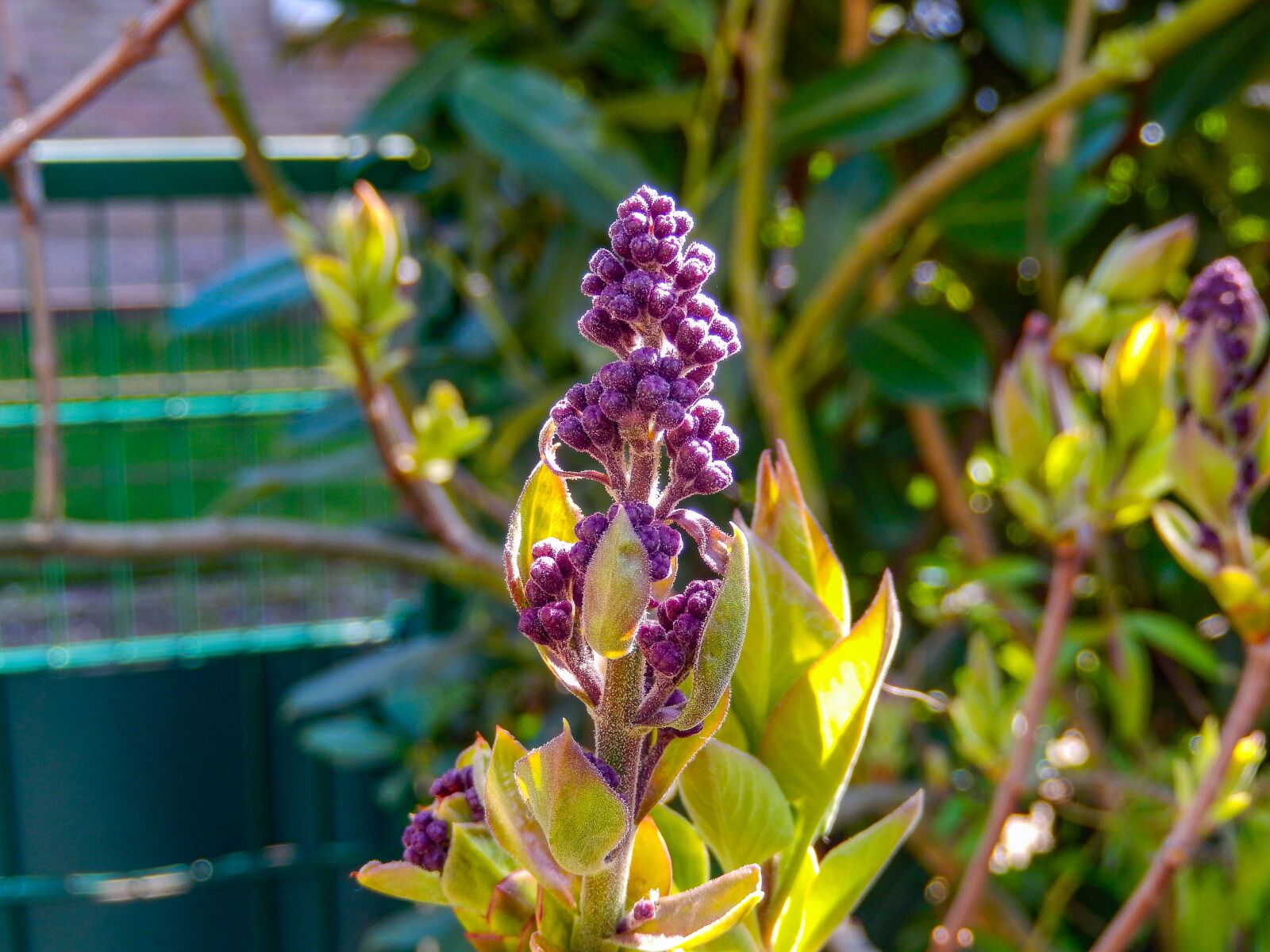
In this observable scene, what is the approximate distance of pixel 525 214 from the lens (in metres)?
1.38

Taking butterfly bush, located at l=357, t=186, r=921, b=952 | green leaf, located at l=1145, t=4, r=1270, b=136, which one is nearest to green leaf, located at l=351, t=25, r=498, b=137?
green leaf, located at l=1145, t=4, r=1270, b=136

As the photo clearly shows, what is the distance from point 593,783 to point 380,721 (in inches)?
53.0

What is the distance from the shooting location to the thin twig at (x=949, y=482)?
41.8 inches

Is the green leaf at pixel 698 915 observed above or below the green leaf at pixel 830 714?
below

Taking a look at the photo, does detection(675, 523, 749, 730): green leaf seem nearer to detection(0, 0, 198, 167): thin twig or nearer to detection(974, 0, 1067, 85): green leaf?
detection(0, 0, 198, 167): thin twig

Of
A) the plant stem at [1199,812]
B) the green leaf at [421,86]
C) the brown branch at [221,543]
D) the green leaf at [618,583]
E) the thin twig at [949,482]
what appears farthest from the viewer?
the green leaf at [421,86]

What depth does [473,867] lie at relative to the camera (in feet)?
1.02

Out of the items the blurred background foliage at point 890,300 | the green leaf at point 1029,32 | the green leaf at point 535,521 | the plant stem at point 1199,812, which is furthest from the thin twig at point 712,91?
the green leaf at point 535,521

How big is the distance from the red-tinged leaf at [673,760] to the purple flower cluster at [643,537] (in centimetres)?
4

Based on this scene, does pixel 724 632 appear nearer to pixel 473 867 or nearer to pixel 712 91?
pixel 473 867

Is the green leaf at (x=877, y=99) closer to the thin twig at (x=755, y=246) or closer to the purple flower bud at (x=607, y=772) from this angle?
the thin twig at (x=755, y=246)

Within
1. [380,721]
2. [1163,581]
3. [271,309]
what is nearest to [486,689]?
[380,721]

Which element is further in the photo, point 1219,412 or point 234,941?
point 234,941

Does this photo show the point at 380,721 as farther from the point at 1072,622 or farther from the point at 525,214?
the point at 1072,622
